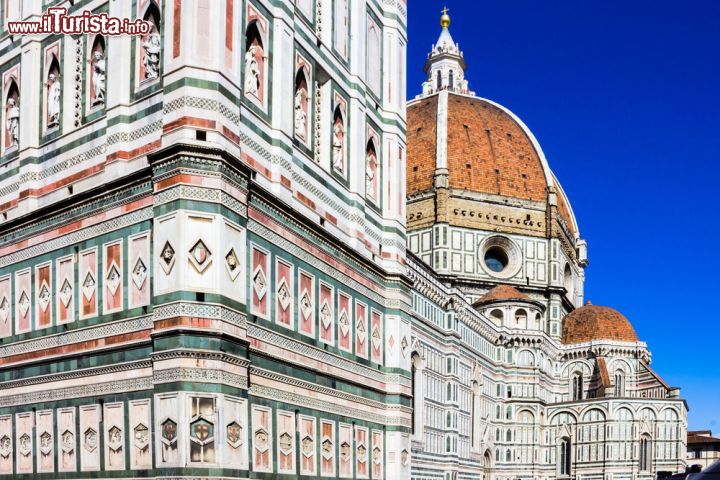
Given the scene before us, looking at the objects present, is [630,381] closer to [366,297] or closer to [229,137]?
[366,297]

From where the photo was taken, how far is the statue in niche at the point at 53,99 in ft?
55.6

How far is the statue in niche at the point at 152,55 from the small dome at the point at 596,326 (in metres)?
68.8

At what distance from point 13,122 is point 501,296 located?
6010 cm

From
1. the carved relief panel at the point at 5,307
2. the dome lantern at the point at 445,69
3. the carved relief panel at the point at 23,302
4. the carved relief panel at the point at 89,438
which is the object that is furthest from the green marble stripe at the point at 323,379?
the dome lantern at the point at 445,69

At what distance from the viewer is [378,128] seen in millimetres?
21078

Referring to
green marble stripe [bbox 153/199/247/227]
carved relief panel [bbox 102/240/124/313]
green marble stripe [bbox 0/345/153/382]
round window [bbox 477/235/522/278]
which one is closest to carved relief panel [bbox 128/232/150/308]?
carved relief panel [bbox 102/240/124/313]

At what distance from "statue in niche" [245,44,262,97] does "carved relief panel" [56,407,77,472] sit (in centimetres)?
554

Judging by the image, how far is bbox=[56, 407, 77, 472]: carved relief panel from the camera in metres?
15.4

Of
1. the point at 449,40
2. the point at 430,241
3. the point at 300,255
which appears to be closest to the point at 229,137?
the point at 300,255

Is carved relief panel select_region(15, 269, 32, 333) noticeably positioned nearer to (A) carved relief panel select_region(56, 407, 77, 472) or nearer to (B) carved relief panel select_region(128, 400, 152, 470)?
(A) carved relief panel select_region(56, 407, 77, 472)

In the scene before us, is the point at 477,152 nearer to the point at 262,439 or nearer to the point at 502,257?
the point at 502,257

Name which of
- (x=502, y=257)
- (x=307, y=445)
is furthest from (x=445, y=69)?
(x=307, y=445)

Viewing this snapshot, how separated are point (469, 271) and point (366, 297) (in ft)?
200

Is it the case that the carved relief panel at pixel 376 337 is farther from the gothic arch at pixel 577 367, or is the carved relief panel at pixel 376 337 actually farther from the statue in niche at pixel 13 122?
the gothic arch at pixel 577 367
